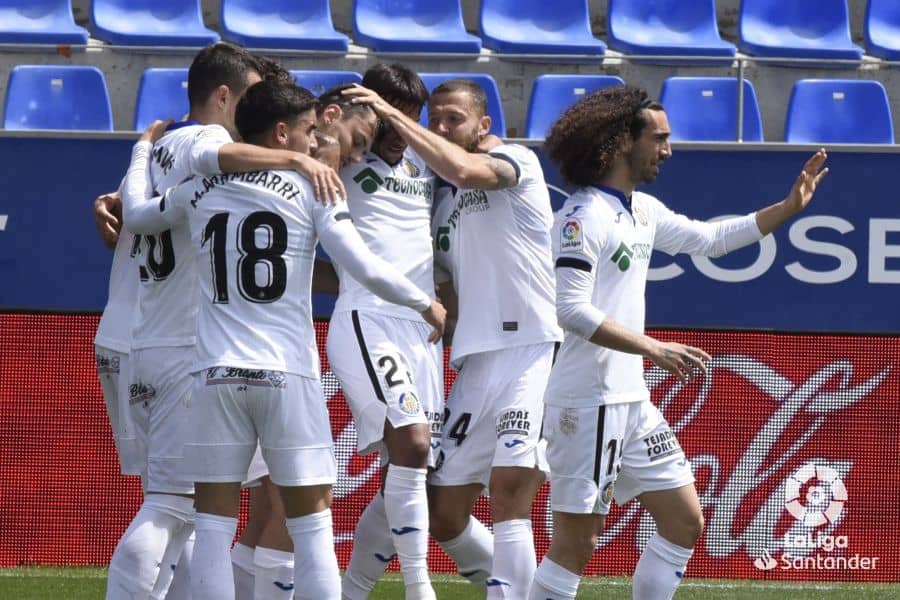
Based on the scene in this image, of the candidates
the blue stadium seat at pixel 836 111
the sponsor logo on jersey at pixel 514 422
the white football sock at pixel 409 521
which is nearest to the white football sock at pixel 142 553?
the white football sock at pixel 409 521

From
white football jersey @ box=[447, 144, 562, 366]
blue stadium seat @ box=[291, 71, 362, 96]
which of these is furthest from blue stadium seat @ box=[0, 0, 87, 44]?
white football jersey @ box=[447, 144, 562, 366]

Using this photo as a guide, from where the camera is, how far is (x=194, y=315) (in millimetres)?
4906

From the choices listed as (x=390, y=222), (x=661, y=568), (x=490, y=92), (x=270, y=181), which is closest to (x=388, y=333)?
(x=390, y=222)

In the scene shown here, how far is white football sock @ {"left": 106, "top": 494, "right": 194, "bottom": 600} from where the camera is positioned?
15.1 feet

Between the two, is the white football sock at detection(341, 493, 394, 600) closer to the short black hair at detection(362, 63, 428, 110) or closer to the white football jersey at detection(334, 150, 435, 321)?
the white football jersey at detection(334, 150, 435, 321)

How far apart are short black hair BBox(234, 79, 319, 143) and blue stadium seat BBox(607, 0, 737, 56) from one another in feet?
19.6

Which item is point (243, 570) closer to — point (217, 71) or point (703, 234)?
point (217, 71)

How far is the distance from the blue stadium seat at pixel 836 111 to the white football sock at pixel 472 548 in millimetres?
4731

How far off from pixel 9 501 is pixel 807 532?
3.95 metres

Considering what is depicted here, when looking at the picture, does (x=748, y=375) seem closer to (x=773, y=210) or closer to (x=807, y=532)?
(x=807, y=532)

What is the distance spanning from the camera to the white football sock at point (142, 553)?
4613mm

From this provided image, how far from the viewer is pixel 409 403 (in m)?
5.12

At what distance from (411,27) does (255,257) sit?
20.6 feet

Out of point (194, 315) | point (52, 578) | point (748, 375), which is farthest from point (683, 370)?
point (52, 578)
